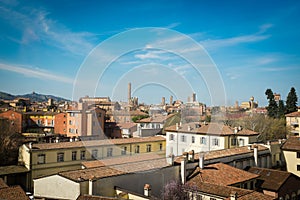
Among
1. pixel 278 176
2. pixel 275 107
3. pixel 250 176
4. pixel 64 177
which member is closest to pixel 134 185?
pixel 64 177

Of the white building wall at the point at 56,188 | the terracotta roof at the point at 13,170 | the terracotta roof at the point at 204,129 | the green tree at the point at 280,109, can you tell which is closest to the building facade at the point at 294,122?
the green tree at the point at 280,109

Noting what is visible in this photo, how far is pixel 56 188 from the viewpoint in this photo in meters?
12.1

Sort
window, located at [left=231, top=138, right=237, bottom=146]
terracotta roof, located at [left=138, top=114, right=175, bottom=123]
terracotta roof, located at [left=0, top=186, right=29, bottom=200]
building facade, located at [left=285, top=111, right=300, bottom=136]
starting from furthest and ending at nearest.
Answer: building facade, located at [left=285, top=111, right=300, bottom=136]
window, located at [left=231, top=138, right=237, bottom=146]
terracotta roof, located at [left=138, top=114, right=175, bottom=123]
terracotta roof, located at [left=0, top=186, right=29, bottom=200]

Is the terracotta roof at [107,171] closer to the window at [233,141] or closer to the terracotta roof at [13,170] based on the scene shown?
the terracotta roof at [13,170]

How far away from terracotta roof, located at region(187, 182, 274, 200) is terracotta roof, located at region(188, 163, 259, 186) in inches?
28.8

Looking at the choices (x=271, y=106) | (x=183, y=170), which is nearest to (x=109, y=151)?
(x=183, y=170)

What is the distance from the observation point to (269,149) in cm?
2147

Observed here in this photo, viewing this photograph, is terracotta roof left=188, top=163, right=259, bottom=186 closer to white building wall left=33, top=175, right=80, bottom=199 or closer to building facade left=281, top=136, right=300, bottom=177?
white building wall left=33, top=175, right=80, bottom=199

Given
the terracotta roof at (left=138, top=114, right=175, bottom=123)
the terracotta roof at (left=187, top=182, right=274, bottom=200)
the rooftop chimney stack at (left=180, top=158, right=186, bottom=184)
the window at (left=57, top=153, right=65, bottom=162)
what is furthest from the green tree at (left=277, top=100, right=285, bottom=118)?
→ the terracotta roof at (left=187, top=182, right=274, bottom=200)

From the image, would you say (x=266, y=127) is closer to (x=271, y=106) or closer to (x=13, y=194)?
(x=271, y=106)

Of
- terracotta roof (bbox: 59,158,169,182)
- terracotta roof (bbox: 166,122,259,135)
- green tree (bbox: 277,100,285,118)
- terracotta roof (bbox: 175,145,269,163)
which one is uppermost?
green tree (bbox: 277,100,285,118)

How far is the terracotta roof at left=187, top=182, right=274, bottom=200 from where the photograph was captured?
38.5 ft

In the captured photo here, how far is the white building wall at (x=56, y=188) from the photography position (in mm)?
11500

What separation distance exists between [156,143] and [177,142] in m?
2.15
